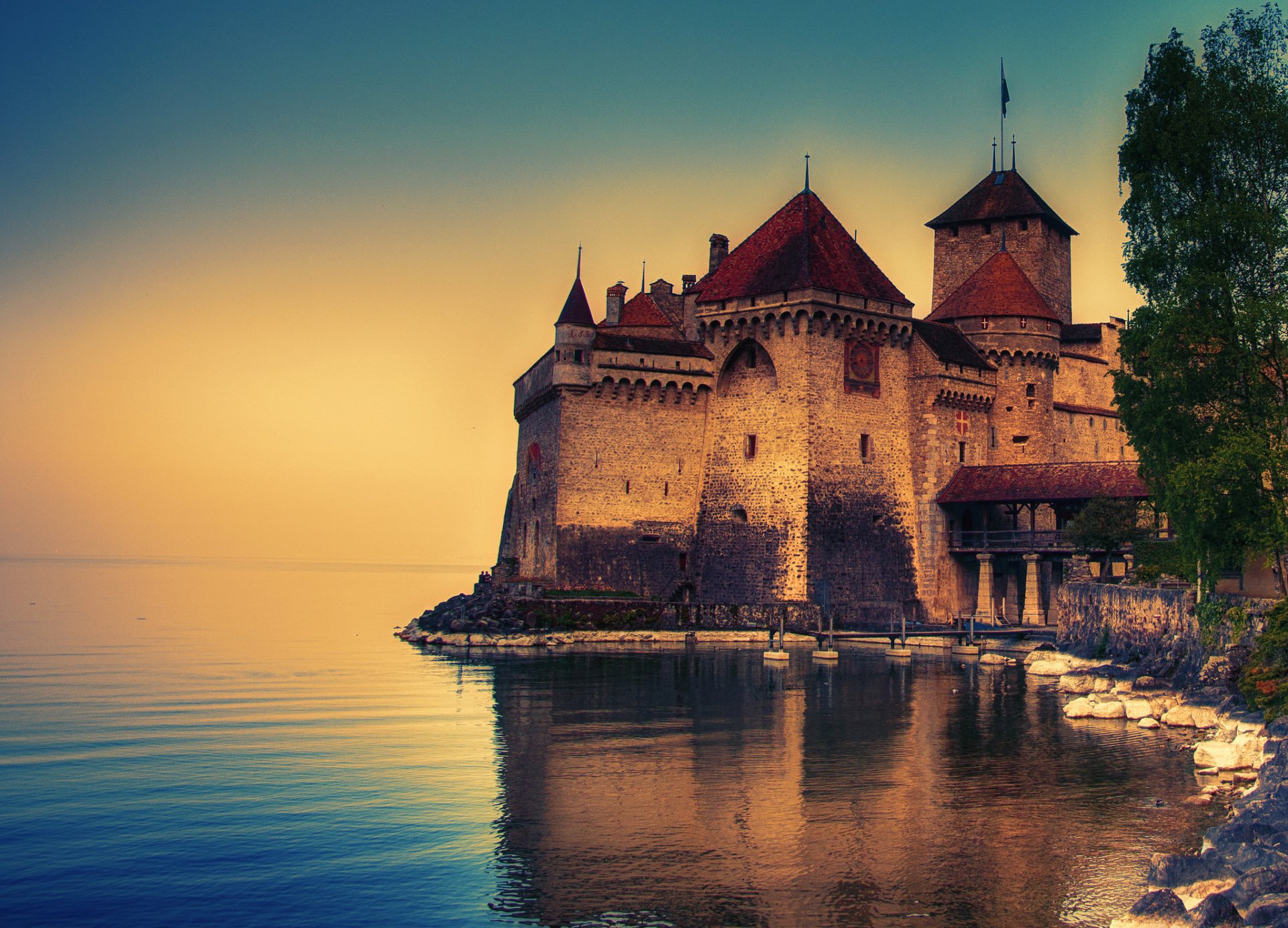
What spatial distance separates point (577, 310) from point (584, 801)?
30.8m

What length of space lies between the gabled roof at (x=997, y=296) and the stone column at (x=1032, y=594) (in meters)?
12.1

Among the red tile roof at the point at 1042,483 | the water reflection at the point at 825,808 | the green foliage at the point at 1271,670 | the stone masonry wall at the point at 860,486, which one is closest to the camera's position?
the water reflection at the point at 825,808

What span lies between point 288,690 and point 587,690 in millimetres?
9278

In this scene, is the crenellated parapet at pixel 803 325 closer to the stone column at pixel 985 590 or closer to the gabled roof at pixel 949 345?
the gabled roof at pixel 949 345

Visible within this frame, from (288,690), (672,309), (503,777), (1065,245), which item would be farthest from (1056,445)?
(503,777)

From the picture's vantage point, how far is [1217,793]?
1872 cm

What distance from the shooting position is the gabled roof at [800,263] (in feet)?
155

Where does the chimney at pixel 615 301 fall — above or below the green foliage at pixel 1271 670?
above

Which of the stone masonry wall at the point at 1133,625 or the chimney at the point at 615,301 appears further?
the chimney at the point at 615,301

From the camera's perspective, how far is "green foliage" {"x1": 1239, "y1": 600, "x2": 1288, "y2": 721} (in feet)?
65.9

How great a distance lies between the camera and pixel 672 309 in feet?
178

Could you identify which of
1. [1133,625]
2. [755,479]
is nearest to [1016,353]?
[755,479]

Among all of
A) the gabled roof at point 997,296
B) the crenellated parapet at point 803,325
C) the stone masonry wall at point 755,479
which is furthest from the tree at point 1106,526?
the gabled roof at point 997,296

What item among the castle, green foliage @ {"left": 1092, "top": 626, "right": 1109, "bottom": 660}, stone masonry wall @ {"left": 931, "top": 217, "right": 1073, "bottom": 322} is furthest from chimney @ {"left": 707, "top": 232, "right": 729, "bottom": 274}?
green foliage @ {"left": 1092, "top": 626, "right": 1109, "bottom": 660}
